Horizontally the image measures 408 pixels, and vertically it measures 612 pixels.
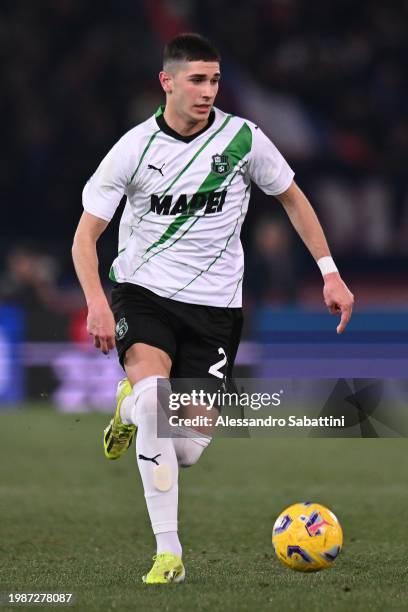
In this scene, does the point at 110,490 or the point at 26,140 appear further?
the point at 26,140

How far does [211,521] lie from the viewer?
6949mm

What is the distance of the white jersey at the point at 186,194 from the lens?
523 cm

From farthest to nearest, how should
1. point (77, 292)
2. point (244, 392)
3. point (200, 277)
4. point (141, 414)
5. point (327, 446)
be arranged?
point (77, 292)
point (327, 446)
point (244, 392)
point (200, 277)
point (141, 414)

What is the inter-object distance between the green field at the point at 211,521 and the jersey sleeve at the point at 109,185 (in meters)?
1.42

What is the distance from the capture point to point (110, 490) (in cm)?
822

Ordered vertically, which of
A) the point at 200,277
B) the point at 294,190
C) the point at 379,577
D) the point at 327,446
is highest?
the point at 294,190

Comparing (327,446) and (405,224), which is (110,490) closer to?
(327,446)

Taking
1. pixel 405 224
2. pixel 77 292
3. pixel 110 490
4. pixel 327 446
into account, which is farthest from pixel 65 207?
pixel 110 490

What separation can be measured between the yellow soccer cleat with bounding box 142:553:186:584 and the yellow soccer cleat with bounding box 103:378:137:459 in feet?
2.91

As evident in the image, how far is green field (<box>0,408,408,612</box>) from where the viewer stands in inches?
179

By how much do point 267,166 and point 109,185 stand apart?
2.18 feet

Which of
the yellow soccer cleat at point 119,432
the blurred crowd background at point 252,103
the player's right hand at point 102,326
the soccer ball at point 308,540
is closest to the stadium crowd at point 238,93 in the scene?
the blurred crowd background at point 252,103

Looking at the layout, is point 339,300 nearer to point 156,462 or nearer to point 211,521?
point 156,462

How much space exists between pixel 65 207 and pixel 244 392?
11603mm
